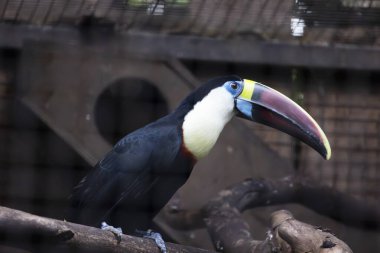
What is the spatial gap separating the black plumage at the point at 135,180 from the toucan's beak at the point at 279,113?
0.20 metres

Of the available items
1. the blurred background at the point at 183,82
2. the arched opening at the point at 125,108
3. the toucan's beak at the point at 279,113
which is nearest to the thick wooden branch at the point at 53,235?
the toucan's beak at the point at 279,113

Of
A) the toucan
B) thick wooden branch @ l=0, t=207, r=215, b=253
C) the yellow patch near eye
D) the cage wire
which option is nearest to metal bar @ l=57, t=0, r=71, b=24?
the cage wire

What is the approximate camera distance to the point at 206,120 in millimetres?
2320

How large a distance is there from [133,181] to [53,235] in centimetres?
53

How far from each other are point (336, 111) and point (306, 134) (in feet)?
2.25

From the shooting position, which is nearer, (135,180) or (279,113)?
(135,180)

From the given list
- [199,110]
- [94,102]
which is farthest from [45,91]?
[199,110]

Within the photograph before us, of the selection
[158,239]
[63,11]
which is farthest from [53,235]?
[63,11]

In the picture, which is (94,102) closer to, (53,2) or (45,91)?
(45,91)

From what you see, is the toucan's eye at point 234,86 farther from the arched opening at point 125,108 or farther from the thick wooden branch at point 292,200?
the arched opening at point 125,108

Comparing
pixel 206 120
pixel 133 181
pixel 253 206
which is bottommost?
pixel 253 206

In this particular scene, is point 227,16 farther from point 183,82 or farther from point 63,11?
point 63,11

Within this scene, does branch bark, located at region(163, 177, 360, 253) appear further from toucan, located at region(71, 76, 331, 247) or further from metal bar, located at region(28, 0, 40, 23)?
metal bar, located at region(28, 0, 40, 23)

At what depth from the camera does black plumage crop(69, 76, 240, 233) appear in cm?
214
